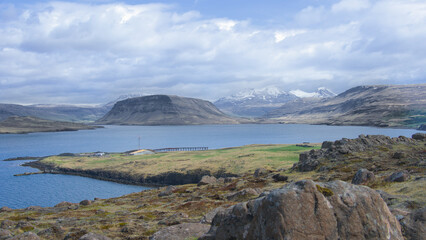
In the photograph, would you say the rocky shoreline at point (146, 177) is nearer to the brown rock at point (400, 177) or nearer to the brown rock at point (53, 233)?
the brown rock at point (400, 177)

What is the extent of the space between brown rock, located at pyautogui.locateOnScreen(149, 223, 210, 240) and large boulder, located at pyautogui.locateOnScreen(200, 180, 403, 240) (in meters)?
4.93

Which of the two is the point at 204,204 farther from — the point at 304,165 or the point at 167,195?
the point at 304,165

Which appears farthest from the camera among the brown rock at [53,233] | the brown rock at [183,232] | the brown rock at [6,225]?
the brown rock at [6,225]

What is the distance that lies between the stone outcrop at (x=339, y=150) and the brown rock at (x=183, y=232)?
3638 cm

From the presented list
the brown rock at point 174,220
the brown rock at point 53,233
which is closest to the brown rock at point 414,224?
the brown rock at point 174,220

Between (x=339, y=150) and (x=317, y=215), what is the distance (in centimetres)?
4997

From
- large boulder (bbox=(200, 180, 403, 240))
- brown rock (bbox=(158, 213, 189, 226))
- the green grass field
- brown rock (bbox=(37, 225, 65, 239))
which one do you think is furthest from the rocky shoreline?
large boulder (bbox=(200, 180, 403, 240))

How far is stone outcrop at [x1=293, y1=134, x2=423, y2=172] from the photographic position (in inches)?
2174

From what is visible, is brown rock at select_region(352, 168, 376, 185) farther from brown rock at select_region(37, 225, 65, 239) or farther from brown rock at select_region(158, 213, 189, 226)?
brown rock at select_region(37, 225, 65, 239)

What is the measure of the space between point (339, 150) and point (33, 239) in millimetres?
51917

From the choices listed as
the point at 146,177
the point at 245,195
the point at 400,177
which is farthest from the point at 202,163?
the point at 400,177

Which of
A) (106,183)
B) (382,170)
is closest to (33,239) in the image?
(382,170)

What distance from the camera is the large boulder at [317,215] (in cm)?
1210

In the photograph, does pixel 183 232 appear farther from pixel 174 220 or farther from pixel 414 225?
pixel 414 225
